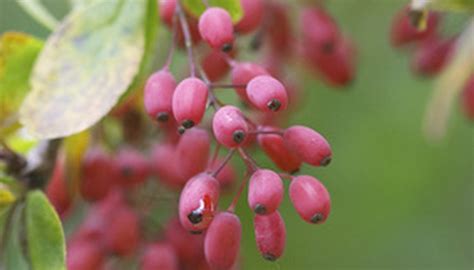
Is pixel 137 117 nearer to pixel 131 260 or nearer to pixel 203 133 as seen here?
pixel 131 260

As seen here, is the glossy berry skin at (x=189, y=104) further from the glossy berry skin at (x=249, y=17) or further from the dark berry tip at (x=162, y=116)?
the glossy berry skin at (x=249, y=17)

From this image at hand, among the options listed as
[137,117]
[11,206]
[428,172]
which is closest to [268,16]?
[137,117]

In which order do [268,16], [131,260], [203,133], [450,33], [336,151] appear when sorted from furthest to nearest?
[336,151]
[450,33]
[268,16]
[131,260]
[203,133]

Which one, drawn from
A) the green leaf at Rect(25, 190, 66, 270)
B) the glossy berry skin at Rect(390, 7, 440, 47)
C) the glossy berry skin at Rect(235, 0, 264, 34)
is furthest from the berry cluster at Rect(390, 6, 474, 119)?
the green leaf at Rect(25, 190, 66, 270)

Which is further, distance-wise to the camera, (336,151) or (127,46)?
(336,151)

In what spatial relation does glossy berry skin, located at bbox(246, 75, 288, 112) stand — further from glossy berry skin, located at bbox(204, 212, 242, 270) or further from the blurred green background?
the blurred green background

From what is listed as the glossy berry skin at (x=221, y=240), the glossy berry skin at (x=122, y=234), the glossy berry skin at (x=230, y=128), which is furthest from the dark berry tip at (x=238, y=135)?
the glossy berry skin at (x=122, y=234)

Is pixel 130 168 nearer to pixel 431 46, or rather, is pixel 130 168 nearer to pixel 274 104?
pixel 274 104
